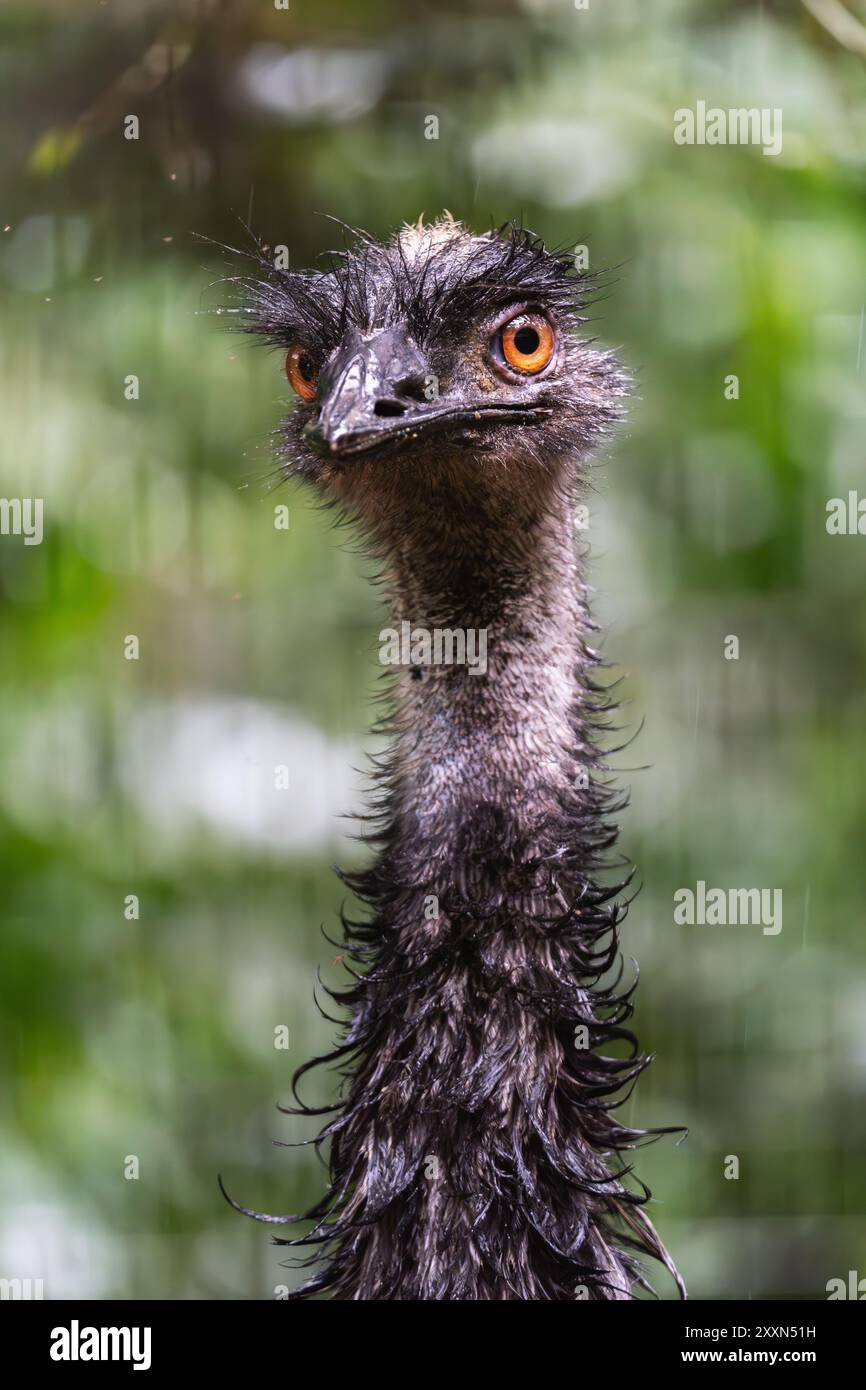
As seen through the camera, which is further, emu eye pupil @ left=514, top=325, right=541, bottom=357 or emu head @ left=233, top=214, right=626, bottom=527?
emu eye pupil @ left=514, top=325, right=541, bottom=357

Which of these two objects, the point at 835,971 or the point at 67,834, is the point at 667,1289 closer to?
the point at 835,971

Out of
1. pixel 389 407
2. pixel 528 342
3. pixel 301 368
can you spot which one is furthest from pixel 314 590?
pixel 389 407

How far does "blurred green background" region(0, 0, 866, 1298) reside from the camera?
10.4ft

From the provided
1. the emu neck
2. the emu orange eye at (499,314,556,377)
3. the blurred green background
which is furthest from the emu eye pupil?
the blurred green background

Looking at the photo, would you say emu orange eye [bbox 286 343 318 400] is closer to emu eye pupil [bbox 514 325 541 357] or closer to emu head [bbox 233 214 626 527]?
emu head [bbox 233 214 626 527]

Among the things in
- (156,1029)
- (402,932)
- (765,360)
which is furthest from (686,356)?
(156,1029)

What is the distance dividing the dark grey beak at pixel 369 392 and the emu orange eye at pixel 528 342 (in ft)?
0.57

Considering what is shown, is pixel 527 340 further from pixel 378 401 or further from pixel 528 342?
pixel 378 401

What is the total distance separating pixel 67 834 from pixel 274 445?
1.10m

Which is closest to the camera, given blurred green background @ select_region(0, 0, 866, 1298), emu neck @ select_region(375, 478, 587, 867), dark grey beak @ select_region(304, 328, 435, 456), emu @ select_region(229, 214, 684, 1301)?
dark grey beak @ select_region(304, 328, 435, 456)

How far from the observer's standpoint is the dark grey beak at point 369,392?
1942mm

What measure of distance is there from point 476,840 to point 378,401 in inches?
25.5

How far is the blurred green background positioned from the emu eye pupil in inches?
41.8

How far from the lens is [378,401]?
200 centimetres
